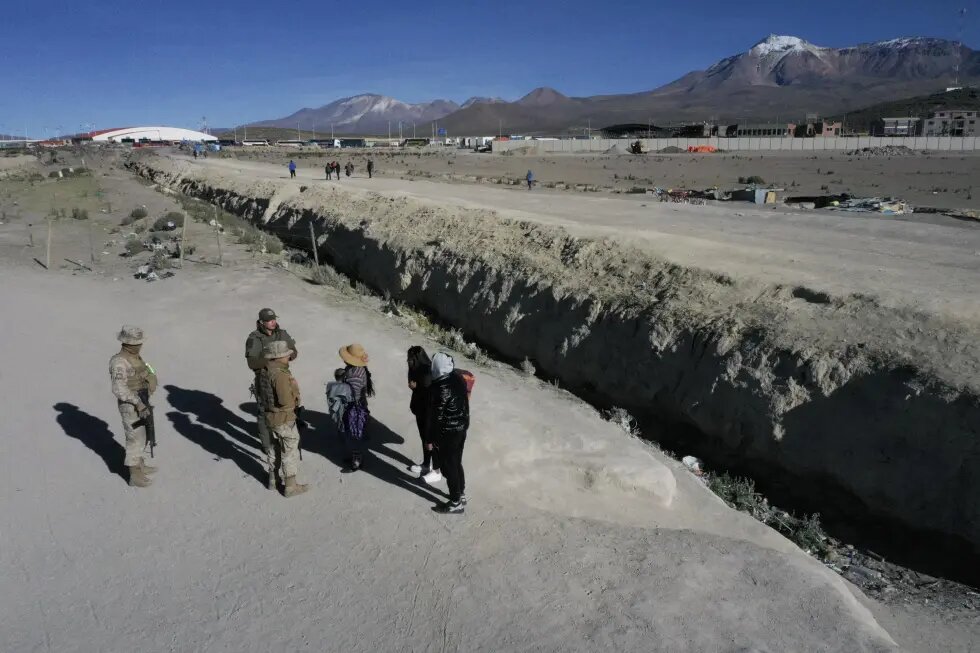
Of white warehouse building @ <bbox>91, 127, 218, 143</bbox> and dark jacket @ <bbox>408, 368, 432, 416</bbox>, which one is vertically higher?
white warehouse building @ <bbox>91, 127, 218, 143</bbox>

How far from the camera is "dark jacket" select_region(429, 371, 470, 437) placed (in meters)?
6.02

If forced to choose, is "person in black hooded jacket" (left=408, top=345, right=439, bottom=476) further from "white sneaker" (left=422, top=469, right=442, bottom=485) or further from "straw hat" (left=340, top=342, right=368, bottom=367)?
"straw hat" (left=340, top=342, right=368, bottom=367)

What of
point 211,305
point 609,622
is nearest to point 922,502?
point 609,622

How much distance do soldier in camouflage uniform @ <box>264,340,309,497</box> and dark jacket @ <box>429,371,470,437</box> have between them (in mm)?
1275

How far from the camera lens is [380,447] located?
797 centimetres

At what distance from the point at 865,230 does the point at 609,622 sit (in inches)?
731

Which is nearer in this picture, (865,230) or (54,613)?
(54,613)

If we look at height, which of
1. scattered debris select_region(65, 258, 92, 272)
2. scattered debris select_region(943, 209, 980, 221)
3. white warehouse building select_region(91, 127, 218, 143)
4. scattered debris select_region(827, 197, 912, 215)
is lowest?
scattered debris select_region(65, 258, 92, 272)

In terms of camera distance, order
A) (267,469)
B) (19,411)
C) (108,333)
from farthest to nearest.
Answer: (108,333), (19,411), (267,469)

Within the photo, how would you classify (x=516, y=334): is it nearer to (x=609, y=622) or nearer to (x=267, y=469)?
(x=267, y=469)

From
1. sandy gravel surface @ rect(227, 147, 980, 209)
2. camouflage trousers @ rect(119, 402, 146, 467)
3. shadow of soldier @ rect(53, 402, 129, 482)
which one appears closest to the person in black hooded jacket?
camouflage trousers @ rect(119, 402, 146, 467)

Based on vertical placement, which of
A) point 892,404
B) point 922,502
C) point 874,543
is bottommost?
point 874,543

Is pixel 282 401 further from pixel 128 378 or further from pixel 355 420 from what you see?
pixel 128 378

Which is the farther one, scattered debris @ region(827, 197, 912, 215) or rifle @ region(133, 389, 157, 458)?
scattered debris @ region(827, 197, 912, 215)
